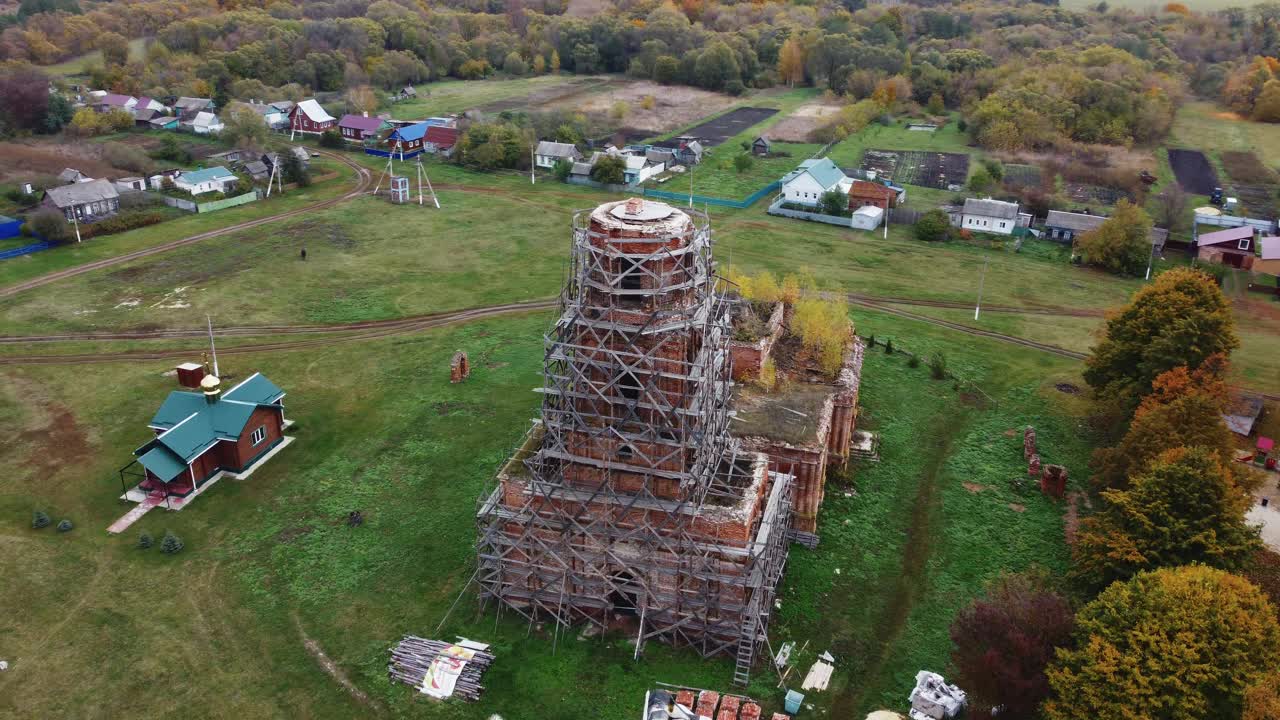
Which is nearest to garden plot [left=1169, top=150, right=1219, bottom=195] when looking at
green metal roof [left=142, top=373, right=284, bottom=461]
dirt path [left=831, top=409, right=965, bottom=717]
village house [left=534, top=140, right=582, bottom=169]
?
village house [left=534, top=140, right=582, bottom=169]

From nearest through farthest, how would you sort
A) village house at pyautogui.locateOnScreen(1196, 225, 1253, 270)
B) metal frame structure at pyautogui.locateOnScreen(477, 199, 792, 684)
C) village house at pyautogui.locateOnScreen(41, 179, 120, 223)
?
metal frame structure at pyautogui.locateOnScreen(477, 199, 792, 684) → village house at pyautogui.locateOnScreen(1196, 225, 1253, 270) → village house at pyautogui.locateOnScreen(41, 179, 120, 223)

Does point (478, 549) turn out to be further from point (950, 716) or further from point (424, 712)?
point (950, 716)

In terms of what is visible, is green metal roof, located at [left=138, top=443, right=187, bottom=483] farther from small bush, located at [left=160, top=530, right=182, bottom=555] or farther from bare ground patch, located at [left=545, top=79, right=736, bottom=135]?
bare ground patch, located at [left=545, top=79, right=736, bottom=135]

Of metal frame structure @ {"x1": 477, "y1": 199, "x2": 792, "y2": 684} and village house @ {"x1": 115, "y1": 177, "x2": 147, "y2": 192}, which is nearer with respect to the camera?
metal frame structure @ {"x1": 477, "y1": 199, "x2": 792, "y2": 684}

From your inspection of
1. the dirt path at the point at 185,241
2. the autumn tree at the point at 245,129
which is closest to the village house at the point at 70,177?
the dirt path at the point at 185,241

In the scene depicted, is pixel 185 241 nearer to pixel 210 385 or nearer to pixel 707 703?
pixel 210 385

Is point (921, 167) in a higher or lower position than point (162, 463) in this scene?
higher

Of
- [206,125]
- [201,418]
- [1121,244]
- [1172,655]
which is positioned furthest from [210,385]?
[206,125]
